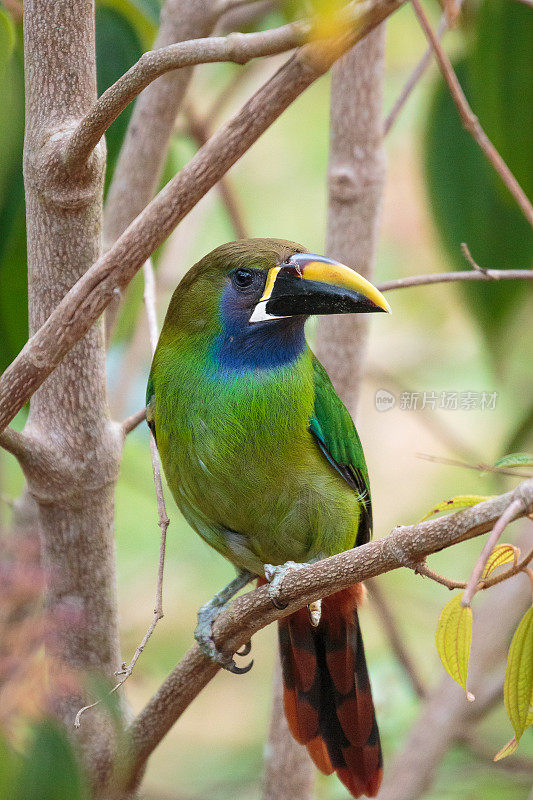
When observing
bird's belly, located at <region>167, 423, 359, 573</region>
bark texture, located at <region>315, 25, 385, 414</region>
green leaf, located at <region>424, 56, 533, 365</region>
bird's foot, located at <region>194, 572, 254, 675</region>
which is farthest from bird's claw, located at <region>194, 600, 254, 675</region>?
green leaf, located at <region>424, 56, 533, 365</region>

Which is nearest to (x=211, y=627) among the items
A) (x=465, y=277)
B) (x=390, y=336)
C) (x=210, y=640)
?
(x=210, y=640)

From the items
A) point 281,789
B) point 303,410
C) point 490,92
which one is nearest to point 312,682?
point 281,789

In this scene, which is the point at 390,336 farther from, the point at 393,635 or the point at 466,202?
the point at 393,635

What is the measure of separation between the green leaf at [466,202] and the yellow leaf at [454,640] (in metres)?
1.59

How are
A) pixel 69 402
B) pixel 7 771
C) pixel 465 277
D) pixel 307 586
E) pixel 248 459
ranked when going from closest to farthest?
pixel 7 771
pixel 307 586
pixel 69 402
pixel 465 277
pixel 248 459

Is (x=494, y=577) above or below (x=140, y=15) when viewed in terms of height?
below

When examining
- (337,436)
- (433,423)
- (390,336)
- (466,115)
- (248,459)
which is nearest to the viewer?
(466,115)

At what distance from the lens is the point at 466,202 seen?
2803 millimetres

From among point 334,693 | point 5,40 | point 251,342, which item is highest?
point 5,40

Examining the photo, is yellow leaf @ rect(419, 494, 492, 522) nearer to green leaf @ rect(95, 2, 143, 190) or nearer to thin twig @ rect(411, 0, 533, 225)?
thin twig @ rect(411, 0, 533, 225)

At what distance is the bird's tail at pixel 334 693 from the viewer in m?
2.34

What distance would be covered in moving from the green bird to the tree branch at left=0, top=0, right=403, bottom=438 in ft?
1.90

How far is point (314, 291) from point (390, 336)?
2.71 metres

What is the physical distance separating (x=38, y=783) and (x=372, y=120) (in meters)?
1.72
